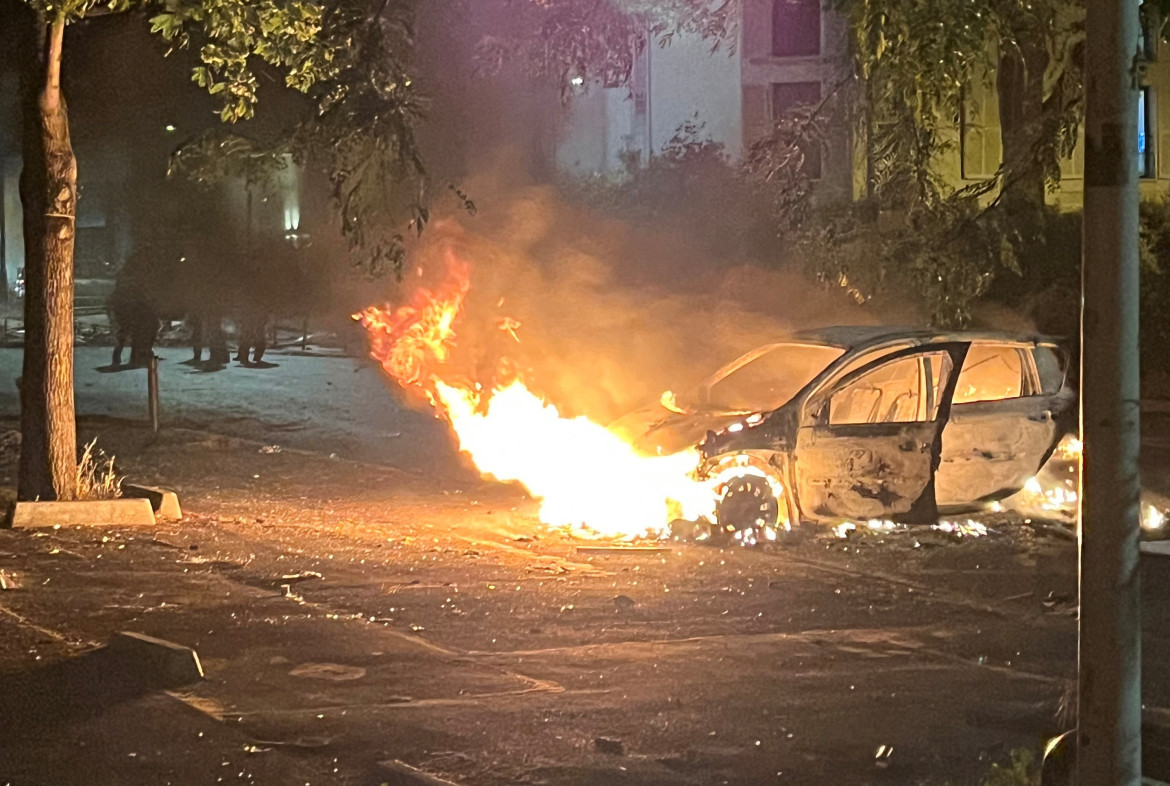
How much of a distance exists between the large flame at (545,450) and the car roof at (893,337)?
1.67 m

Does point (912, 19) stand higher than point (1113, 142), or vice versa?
point (912, 19)

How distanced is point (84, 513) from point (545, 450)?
391 cm

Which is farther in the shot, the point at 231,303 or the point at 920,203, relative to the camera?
the point at 231,303

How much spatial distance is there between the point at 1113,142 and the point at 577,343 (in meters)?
18.1

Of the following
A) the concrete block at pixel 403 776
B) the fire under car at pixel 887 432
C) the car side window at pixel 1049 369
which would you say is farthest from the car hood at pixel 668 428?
the concrete block at pixel 403 776

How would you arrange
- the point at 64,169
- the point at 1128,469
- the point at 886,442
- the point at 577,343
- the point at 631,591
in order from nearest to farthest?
the point at 1128,469, the point at 631,591, the point at 886,442, the point at 64,169, the point at 577,343

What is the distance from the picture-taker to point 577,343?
22.3m

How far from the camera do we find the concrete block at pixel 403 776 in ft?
19.0

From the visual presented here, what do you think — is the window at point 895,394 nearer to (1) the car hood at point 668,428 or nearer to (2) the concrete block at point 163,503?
(1) the car hood at point 668,428

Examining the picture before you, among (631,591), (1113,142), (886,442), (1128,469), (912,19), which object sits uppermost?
(912,19)

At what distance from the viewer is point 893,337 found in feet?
38.3

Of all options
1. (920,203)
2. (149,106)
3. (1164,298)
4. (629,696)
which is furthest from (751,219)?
(629,696)

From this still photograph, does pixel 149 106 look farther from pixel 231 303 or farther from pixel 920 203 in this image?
pixel 920 203

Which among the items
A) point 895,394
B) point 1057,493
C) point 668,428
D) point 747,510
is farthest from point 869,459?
point 1057,493
